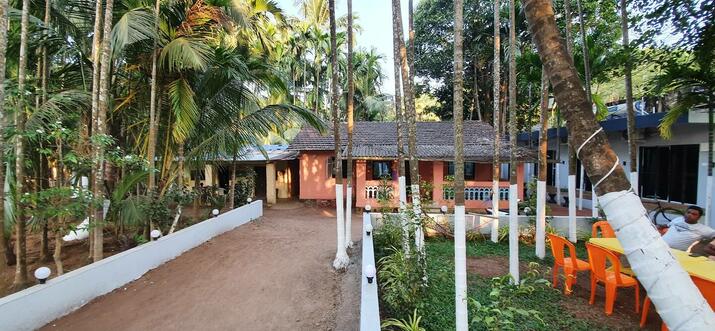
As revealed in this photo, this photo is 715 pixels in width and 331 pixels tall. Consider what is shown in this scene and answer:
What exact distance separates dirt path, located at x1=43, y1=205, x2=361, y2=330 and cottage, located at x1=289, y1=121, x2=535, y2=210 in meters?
5.21

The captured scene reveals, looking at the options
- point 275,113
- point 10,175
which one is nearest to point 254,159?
point 275,113

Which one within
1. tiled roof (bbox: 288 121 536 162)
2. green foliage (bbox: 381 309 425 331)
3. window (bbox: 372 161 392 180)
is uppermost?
→ tiled roof (bbox: 288 121 536 162)

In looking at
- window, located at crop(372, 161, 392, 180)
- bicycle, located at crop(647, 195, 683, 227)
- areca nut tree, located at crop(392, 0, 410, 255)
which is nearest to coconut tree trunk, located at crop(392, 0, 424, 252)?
areca nut tree, located at crop(392, 0, 410, 255)

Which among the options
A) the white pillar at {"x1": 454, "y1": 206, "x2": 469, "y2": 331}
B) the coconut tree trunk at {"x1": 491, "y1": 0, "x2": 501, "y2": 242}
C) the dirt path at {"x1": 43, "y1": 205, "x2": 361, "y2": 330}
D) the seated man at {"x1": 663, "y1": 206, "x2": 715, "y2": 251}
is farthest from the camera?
the coconut tree trunk at {"x1": 491, "y1": 0, "x2": 501, "y2": 242}

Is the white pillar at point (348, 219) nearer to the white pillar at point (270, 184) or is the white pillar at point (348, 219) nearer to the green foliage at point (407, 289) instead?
the green foliage at point (407, 289)

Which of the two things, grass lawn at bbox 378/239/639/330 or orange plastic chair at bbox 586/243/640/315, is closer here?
grass lawn at bbox 378/239/639/330

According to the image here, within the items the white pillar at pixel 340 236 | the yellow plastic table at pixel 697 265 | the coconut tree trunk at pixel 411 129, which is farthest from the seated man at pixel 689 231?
the white pillar at pixel 340 236

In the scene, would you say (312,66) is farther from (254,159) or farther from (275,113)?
(275,113)

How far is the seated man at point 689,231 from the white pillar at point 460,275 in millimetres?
4360

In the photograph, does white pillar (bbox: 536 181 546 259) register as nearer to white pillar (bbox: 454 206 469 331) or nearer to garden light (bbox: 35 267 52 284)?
white pillar (bbox: 454 206 469 331)

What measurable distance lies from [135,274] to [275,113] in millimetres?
4880

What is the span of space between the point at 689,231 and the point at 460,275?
4.48 m

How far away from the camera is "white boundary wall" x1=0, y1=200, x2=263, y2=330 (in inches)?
Result: 148

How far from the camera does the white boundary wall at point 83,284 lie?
12.3 ft
